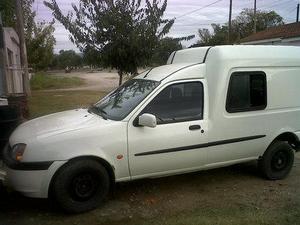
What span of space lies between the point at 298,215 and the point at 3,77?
10272mm

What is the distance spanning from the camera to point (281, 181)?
6.36 metres

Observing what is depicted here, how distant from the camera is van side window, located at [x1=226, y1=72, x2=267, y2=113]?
589 cm

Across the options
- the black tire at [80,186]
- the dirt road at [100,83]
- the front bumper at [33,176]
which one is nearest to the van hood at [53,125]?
the front bumper at [33,176]

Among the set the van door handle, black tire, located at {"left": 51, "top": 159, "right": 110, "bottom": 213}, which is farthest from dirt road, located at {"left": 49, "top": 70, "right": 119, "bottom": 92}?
black tire, located at {"left": 51, "top": 159, "right": 110, "bottom": 213}

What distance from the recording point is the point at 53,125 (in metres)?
5.16

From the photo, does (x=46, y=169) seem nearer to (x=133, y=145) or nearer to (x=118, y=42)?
(x=133, y=145)

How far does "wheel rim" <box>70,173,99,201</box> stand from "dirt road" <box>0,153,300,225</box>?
22 cm

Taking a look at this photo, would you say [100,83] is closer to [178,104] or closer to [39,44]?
[39,44]

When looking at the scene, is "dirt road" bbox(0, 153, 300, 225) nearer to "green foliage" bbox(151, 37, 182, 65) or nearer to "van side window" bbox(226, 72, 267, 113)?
"van side window" bbox(226, 72, 267, 113)

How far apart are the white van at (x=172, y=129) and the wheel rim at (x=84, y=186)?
12 millimetres

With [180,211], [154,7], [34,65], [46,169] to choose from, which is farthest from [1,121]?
[34,65]

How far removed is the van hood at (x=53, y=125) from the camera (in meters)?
4.88

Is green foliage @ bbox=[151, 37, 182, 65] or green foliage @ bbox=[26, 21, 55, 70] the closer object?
green foliage @ bbox=[151, 37, 182, 65]

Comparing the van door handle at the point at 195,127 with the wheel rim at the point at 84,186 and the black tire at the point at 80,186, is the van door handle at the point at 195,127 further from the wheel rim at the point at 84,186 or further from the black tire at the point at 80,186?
the wheel rim at the point at 84,186
